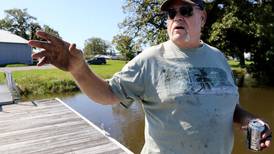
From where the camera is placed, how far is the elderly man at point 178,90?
69.3 inches

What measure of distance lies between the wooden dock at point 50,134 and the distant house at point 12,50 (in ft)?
81.2

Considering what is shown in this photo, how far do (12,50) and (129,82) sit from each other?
107 feet

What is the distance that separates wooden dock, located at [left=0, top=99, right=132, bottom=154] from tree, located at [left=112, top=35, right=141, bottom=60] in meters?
12.0

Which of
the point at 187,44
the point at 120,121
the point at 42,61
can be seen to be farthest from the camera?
the point at 120,121

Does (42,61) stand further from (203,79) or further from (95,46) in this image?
(95,46)

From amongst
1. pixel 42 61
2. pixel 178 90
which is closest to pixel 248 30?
pixel 178 90

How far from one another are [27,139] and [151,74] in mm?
4348

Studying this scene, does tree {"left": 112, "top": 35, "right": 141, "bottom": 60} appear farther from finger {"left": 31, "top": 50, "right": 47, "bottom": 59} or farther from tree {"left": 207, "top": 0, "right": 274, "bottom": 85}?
finger {"left": 31, "top": 50, "right": 47, "bottom": 59}

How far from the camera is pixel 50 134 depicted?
5742 mm

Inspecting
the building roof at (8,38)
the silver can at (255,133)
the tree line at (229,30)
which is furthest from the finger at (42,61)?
the building roof at (8,38)

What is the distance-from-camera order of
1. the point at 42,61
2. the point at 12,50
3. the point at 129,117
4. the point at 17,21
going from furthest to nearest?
the point at 17,21 → the point at 12,50 → the point at 129,117 → the point at 42,61

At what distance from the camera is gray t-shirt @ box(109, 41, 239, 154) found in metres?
1.77

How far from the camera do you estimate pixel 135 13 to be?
1994cm

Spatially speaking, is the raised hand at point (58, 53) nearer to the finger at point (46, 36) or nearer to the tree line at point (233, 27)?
the finger at point (46, 36)
